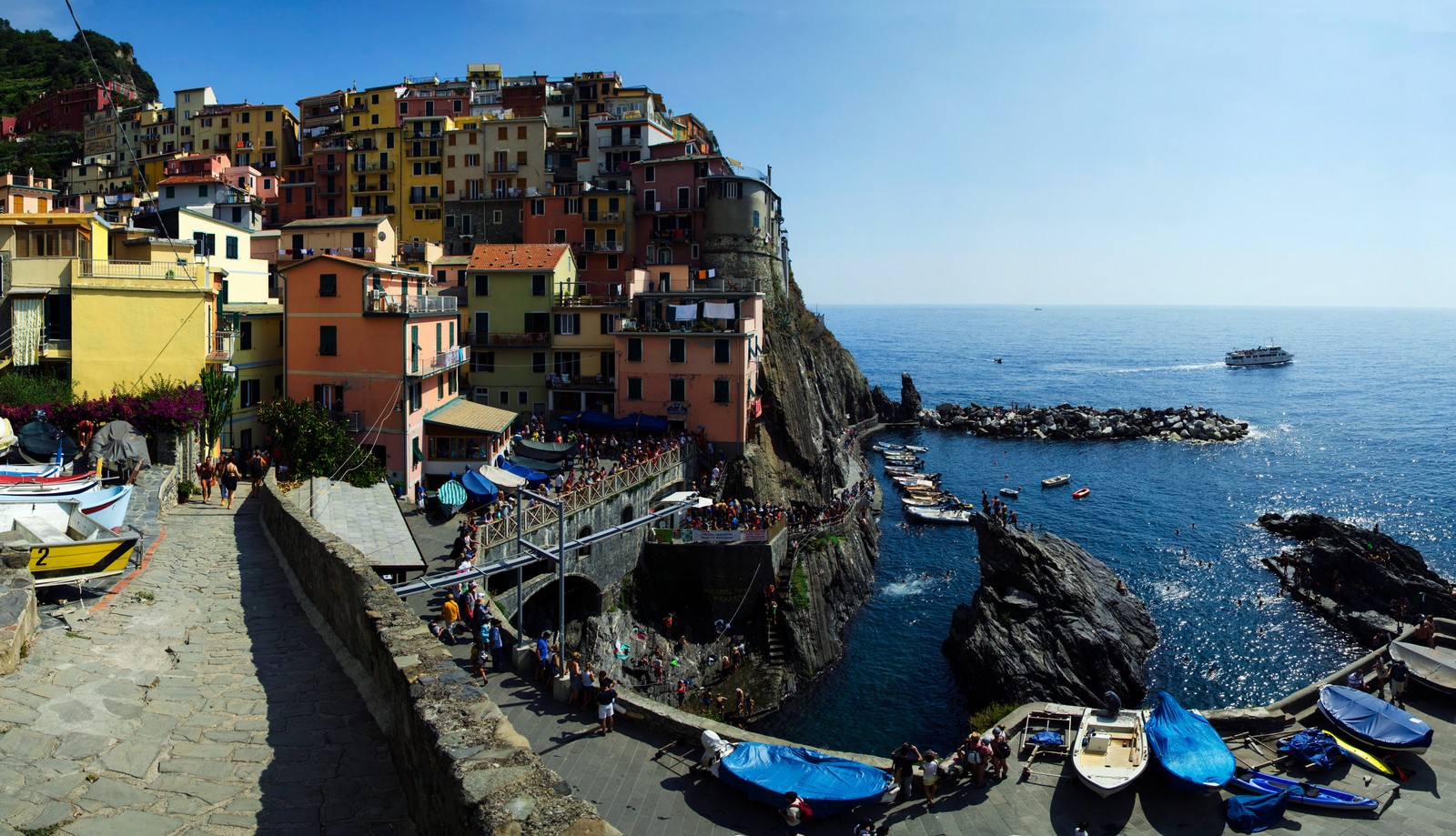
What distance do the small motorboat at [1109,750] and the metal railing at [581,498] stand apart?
1389 cm

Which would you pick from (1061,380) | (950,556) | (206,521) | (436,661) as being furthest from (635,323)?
(1061,380)

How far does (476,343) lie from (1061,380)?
12629cm

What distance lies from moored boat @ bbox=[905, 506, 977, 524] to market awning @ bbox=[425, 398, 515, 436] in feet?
101

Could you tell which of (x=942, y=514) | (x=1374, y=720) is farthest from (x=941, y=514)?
(x=1374, y=720)

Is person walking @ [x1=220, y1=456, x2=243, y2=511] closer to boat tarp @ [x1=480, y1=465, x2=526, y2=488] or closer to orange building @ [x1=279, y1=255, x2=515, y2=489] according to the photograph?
boat tarp @ [x1=480, y1=465, x2=526, y2=488]

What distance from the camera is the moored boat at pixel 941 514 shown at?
61.0 meters

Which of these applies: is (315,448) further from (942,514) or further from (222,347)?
(942,514)

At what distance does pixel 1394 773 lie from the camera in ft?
68.9

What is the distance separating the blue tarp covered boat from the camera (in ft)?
71.5

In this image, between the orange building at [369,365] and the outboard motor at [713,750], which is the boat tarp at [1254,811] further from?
the orange building at [369,365]

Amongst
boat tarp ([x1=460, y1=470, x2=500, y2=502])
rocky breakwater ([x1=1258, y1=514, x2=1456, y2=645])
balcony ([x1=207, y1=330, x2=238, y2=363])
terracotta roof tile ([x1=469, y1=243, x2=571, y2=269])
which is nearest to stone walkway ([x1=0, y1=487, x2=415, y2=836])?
boat tarp ([x1=460, y1=470, x2=500, y2=502])

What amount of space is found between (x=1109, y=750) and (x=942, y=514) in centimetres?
4163

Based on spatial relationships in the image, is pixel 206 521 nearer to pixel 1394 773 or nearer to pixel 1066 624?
pixel 1394 773

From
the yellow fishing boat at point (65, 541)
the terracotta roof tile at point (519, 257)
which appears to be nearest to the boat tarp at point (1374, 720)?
the yellow fishing boat at point (65, 541)
